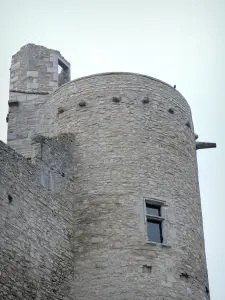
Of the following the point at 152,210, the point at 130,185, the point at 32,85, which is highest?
the point at 32,85

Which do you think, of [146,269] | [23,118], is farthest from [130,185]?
[23,118]

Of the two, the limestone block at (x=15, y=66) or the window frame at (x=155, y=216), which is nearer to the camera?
the window frame at (x=155, y=216)

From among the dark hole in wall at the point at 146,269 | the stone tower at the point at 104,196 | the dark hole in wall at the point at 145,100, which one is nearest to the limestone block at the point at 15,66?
the stone tower at the point at 104,196

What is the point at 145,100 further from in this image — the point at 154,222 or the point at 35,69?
the point at 35,69

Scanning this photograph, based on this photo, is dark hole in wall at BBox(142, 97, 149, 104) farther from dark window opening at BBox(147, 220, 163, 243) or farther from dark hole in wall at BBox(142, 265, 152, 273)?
dark hole in wall at BBox(142, 265, 152, 273)

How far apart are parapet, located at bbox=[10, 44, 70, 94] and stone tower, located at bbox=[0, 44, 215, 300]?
114 centimetres

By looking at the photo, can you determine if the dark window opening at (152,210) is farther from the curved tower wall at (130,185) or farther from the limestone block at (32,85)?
the limestone block at (32,85)

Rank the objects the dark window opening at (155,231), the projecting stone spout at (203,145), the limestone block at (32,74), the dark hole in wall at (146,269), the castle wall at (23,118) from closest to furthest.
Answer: the dark hole in wall at (146,269)
the dark window opening at (155,231)
the castle wall at (23,118)
the projecting stone spout at (203,145)
the limestone block at (32,74)

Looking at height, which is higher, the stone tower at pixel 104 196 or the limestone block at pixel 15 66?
the limestone block at pixel 15 66

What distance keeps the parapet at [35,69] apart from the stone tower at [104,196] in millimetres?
1139

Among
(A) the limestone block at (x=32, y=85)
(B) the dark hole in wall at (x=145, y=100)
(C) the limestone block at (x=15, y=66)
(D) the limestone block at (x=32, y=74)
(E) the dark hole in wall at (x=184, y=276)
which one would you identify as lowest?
(E) the dark hole in wall at (x=184, y=276)

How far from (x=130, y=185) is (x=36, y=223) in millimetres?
2637

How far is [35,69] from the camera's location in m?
22.3

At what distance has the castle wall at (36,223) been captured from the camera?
15516 millimetres
